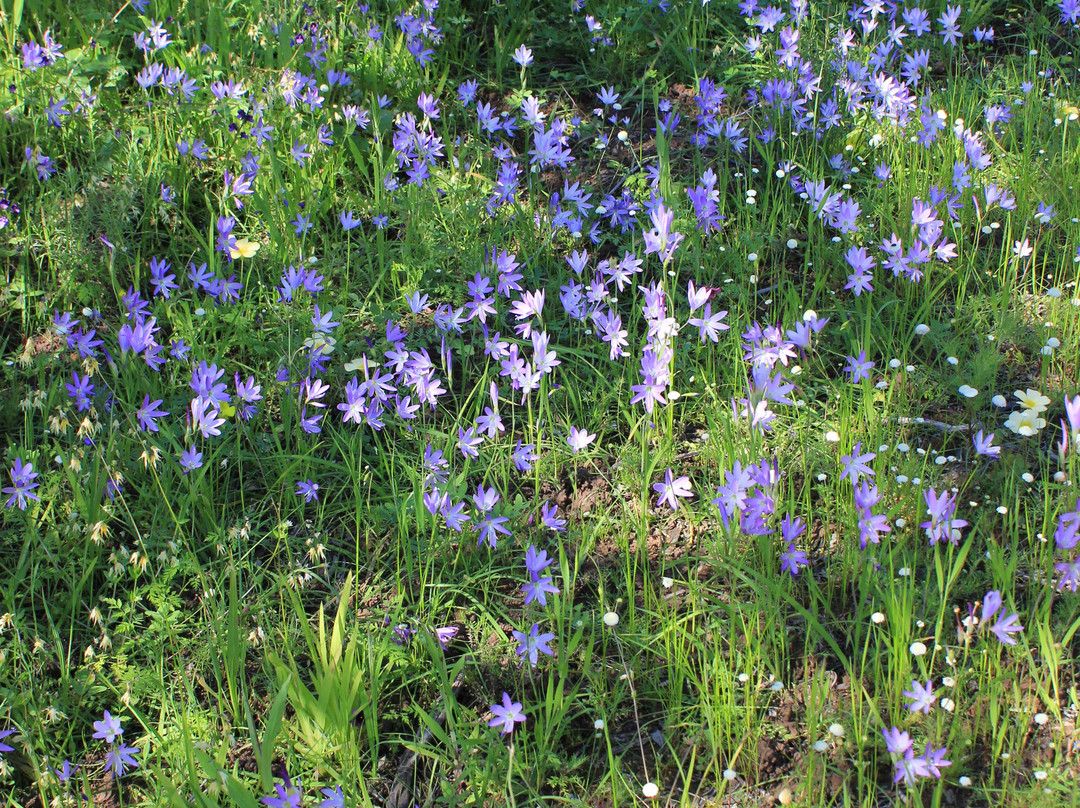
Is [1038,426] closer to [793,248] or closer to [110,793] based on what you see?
[793,248]

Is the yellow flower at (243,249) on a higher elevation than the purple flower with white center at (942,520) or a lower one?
higher

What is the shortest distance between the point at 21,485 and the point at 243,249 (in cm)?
107

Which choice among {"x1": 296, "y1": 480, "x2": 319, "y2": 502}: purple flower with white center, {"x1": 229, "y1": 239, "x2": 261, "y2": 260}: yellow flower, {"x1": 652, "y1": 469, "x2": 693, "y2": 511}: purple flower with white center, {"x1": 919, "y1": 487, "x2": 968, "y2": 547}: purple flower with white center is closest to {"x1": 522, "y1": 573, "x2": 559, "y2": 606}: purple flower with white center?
{"x1": 652, "y1": 469, "x2": 693, "y2": 511}: purple flower with white center

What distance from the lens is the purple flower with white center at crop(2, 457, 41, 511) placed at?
7.63ft

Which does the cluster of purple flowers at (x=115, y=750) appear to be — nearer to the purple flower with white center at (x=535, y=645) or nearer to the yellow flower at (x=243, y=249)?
the purple flower with white center at (x=535, y=645)

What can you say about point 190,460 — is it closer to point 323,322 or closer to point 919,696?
point 323,322

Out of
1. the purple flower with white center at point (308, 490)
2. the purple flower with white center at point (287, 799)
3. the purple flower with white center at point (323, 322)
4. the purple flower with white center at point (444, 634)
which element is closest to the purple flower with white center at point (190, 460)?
the purple flower with white center at point (308, 490)

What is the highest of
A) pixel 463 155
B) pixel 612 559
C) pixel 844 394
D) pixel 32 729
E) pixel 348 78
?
pixel 348 78

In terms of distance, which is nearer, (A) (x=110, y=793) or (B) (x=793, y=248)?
(A) (x=110, y=793)

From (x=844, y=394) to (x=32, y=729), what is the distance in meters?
2.22

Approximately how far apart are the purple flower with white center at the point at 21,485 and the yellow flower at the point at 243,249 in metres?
1.00

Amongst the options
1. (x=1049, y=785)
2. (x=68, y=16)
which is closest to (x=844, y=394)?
(x=1049, y=785)

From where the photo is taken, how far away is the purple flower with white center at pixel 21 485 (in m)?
2.32

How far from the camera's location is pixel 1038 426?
2.42 metres
